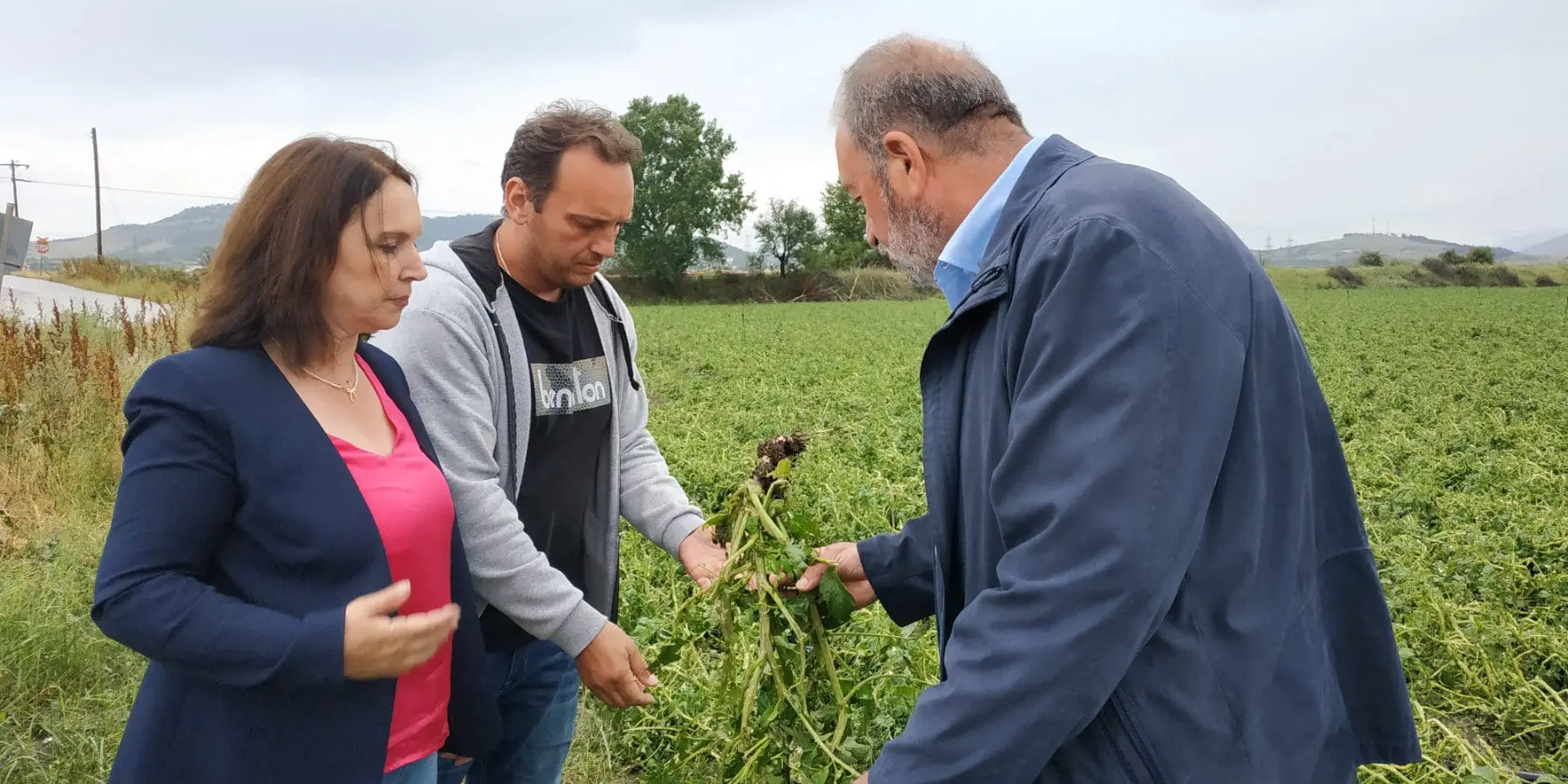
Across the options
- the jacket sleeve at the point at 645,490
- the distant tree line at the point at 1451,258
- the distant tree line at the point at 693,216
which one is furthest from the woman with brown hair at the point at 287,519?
the distant tree line at the point at 1451,258

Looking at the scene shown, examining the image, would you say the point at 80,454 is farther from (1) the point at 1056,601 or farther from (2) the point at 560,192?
(1) the point at 1056,601

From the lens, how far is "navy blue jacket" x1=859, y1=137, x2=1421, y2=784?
52.9 inches

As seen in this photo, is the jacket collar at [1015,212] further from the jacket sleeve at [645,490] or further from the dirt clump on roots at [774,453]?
the jacket sleeve at [645,490]

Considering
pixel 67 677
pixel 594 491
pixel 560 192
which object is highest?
pixel 560 192

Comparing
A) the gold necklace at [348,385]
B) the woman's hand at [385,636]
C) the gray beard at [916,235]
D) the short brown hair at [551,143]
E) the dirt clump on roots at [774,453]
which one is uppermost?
the short brown hair at [551,143]

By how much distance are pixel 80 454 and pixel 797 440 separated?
6.92 meters

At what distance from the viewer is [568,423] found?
101 inches

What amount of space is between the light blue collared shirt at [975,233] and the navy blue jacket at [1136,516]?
92mm

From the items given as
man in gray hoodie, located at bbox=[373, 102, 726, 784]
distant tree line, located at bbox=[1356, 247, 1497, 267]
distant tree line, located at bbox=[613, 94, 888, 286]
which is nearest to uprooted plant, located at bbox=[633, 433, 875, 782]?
man in gray hoodie, located at bbox=[373, 102, 726, 784]

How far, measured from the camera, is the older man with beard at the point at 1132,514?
134 cm

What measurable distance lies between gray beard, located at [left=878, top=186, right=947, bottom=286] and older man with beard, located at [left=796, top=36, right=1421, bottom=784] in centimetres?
14

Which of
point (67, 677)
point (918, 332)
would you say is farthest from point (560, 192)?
point (918, 332)

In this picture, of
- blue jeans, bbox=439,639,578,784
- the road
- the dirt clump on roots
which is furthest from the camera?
the road

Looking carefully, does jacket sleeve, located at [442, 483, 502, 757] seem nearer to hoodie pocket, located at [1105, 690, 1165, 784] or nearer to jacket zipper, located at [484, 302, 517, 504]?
jacket zipper, located at [484, 302, 517, 504]
